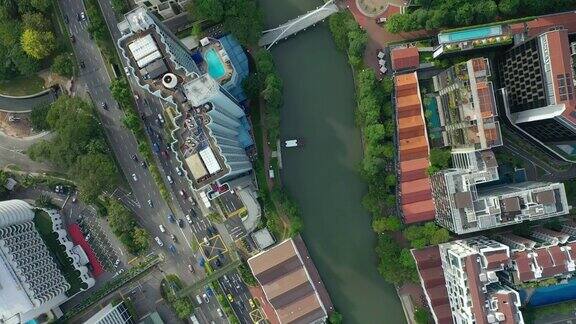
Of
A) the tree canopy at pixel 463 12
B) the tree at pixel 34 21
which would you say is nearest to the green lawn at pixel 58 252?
the tree at pixel 34 21

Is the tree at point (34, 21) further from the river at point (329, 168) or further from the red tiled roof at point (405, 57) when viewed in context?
the red tiled roof at point (405, 57)

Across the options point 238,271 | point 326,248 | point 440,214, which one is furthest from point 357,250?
point 238,271

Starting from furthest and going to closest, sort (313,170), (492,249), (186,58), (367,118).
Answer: (313,170), (367,118), (186,58), (492,249)

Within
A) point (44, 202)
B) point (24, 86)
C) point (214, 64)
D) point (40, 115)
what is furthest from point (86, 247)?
point (214, 64)

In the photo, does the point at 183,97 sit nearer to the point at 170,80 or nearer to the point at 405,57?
the point at 170,80

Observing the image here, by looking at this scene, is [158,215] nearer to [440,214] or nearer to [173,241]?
[173,241]

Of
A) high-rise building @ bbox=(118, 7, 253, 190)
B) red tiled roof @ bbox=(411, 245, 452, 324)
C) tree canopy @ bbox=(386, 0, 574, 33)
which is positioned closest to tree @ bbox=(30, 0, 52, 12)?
high-rise building @ bbox=(118, 7, 253, 190)
